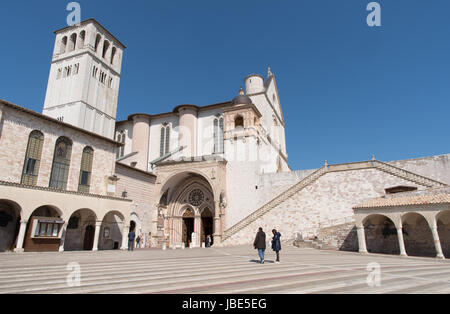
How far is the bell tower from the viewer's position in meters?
34.7

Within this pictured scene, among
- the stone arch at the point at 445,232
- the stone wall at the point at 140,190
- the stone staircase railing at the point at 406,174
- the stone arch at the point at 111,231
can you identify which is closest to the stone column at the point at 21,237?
the stone arch at the point at 111,231

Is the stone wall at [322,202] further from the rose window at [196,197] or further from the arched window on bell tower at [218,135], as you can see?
the arched window on bell tower at [218,135]

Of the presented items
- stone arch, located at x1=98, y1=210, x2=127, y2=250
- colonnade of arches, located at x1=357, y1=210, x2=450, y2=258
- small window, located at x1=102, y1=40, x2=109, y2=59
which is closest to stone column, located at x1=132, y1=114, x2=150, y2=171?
stone arch, located at x1=98, y1=210, x2=127, y2=250

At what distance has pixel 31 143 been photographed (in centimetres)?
1692

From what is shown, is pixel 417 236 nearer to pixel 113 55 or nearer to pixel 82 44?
pixel 82 44

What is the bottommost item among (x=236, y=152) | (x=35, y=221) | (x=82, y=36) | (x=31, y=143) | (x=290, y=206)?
(x=35, y=221)

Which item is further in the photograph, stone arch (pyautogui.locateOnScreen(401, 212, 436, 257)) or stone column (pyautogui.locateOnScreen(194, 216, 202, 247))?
stone column (pyautogui.locateOnScreen(194, 216, 202, 247))

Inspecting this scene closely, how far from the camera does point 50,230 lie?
15.9 m

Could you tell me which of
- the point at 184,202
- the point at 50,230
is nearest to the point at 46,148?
the point at 50,230

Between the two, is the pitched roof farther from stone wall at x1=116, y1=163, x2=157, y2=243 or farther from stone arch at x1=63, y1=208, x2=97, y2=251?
stone arch at x1=63, y1=208, x2=97, y2=251

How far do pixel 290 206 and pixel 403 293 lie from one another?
58.2 feet

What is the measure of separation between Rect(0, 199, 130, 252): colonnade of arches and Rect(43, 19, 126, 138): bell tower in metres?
18.6
